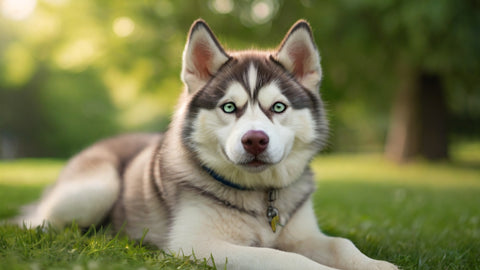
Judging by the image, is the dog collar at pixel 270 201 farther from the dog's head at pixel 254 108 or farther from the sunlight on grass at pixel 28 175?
the sunlight on grass at pixel 28 175

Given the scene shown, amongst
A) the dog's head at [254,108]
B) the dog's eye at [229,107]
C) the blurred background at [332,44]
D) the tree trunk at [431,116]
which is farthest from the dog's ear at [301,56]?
the tree trunk at [431,116]

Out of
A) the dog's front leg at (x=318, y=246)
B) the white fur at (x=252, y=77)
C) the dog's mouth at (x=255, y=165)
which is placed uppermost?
the white fur at (x=252, y=77)

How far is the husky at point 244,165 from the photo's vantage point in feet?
9.12

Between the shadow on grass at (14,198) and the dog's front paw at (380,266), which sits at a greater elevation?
the dog's front paw at (380,266)

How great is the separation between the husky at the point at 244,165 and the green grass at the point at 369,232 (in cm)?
26

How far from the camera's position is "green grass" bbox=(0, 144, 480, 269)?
2.59 meters

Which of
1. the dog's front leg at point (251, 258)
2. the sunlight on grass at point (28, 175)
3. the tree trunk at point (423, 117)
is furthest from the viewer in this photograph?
the tree trunk at point (423, 117)

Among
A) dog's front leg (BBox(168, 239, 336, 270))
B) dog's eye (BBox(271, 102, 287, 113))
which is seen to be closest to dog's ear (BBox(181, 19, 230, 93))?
dog's eye (BBox(271, 102, 287, 113))

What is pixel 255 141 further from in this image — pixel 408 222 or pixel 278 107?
pixel 408 222

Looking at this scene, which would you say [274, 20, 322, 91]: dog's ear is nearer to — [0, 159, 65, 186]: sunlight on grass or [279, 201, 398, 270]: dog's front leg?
[279, 201, 398, 270]: dog's front leg

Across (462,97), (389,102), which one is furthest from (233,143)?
(389,102)

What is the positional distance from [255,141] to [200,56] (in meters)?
0.97

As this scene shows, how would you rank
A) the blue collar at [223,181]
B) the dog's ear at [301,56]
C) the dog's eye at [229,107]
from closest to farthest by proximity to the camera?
the dog's eye at [229,107] < the blue collar at [223,181] < the dog's ear at [301,56]

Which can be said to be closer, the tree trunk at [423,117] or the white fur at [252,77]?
the white fur at [252,77]
